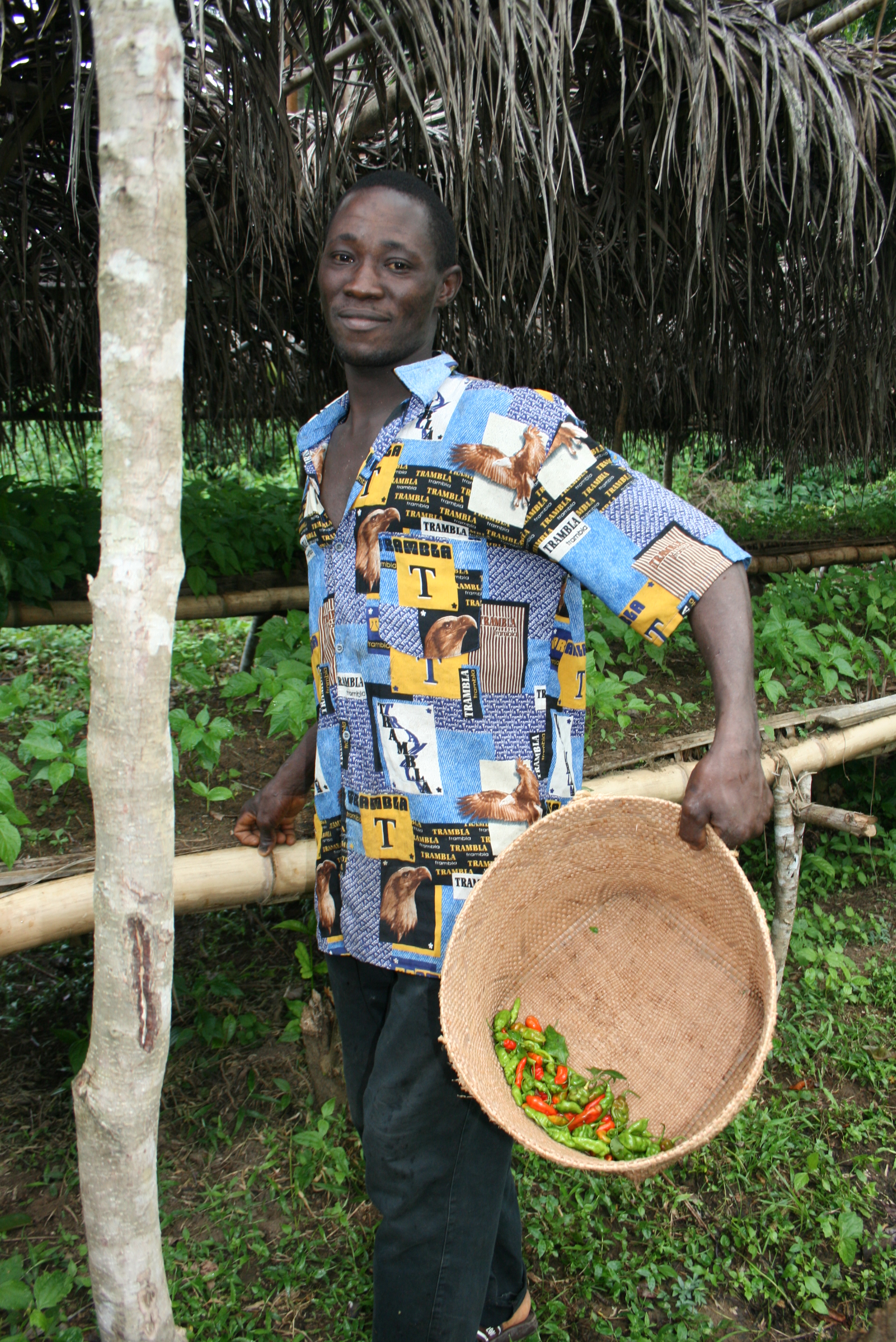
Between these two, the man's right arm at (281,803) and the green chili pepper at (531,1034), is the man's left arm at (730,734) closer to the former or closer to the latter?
the green chili pepper at (531,1034)

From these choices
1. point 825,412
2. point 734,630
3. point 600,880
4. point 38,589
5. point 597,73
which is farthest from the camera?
point 825,412

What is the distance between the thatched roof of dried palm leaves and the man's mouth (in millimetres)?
769

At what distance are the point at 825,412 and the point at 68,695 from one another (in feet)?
15.1

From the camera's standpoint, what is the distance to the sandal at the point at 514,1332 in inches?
69.4

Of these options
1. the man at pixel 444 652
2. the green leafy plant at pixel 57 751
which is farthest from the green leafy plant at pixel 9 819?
the man at pixel 444 652

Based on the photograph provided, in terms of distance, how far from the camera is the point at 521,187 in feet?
9.55

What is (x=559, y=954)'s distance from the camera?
1.70m

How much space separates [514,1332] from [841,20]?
11.6 feet

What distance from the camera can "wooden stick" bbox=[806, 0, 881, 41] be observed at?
260cm

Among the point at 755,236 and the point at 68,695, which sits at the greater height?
the point at 755,236

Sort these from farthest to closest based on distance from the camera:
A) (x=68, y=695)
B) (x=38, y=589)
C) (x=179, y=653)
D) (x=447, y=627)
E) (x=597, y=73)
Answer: (x=179, y=653) → (x=38, y=589) → (x=68, y=695) → (x=597, y=73) → (x=447, y=627)

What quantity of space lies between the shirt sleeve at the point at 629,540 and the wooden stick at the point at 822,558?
4725 millimetres

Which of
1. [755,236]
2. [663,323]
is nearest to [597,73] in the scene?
[755,236]

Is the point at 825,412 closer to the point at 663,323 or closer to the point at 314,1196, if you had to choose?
the point at 663,323
